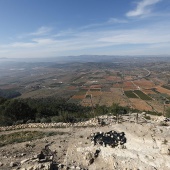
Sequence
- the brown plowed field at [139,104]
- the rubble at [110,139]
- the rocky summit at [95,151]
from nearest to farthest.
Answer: the rocky summit at [95,151] → the rubble at [110,139] → the brown plowed field at [139,104]

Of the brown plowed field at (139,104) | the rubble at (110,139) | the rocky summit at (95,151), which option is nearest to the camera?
the rocky summit at (95,151)

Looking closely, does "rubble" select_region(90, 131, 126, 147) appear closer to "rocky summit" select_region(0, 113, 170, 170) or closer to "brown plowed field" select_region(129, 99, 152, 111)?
"rocky summit" select_region(0, 113, 170, 170)

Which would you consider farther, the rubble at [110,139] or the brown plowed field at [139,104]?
the brown plowed field at [139,104]

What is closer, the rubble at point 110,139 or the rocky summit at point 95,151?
the rocky summit at point 95,151

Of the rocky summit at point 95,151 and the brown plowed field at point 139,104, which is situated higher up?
the rocky summit at point 95,151

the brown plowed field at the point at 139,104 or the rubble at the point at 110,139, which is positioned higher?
the rubble at the point at 110,139

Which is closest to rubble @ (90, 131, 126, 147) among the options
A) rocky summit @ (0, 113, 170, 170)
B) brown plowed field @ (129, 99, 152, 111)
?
rocky summit @ (0, 113, 170, 170)

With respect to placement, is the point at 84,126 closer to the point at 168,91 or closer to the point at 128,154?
the point at 128,154

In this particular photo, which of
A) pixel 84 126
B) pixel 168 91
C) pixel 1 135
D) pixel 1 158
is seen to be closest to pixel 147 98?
pixel 168 91

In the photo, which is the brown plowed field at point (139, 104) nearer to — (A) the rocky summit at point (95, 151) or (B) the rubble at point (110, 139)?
(A) the rocky summit at point (95, 151)

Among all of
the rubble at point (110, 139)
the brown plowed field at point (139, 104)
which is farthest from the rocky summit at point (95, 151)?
the brown plowed field at point (139, 104)

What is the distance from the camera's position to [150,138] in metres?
21.7

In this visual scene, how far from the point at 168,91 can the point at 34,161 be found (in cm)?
11082

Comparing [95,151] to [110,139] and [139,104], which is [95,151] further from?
[139,104]
